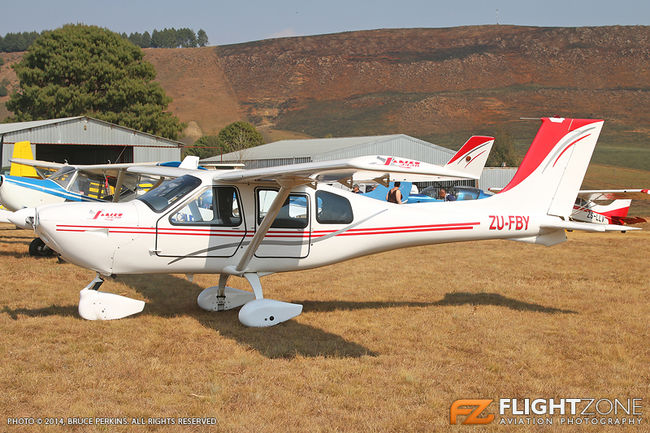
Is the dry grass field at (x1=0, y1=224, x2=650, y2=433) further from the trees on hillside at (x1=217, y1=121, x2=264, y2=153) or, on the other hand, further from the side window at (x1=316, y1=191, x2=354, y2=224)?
the trees on hillside at (x1=217, y1=121, x2=264, y2=153)

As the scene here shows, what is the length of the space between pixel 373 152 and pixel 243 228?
36201 mm

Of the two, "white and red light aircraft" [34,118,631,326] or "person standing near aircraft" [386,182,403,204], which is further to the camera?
"person standing near aircraft" [386,182,403,204]

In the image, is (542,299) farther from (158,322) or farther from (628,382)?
(158,322)

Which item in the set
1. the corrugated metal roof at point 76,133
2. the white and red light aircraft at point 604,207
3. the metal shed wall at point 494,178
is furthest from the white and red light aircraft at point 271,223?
the metal shed wall at point 494,178

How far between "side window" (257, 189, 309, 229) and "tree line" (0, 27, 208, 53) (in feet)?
588

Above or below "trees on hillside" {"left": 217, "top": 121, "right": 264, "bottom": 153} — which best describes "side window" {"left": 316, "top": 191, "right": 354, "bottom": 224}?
above

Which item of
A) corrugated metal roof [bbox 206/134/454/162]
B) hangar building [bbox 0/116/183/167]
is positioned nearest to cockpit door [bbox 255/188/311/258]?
hangar building [bbox 0/116/183/167]

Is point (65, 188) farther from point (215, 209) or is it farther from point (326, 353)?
point (326, 353)

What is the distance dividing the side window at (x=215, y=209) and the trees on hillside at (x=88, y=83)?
163ft

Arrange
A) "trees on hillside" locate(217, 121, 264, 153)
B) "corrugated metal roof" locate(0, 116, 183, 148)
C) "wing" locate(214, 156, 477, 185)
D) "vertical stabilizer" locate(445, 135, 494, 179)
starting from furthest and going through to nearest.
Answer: "trees on hillside" locate(217, 121, 264, 153) → "corrugated metal roof" locate(0, 116, 183, 148) → "vertical stabilizer" locate(445, 135, 494, 179) → "wing" locate(214, 156, 477, 185)

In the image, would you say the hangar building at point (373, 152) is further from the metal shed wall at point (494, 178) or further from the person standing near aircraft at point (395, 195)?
the person standing near aircraft at point (395, 195)

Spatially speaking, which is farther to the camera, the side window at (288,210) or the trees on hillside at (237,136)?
the trees on hillside at (237,136)

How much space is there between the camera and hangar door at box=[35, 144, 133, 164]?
37.3 m

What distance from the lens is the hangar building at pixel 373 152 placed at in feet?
144
